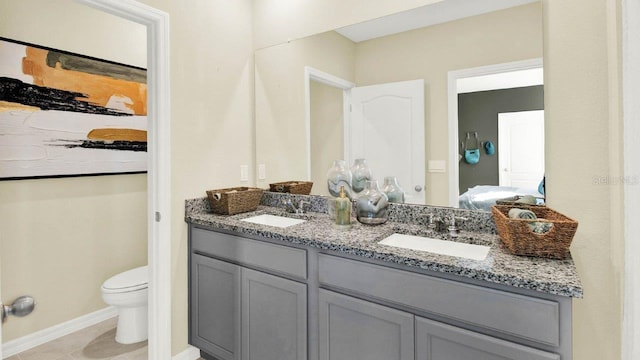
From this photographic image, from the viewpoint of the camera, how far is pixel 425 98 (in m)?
1.86

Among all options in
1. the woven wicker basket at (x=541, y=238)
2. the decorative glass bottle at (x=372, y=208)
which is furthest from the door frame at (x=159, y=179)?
the woven wicker basket at (x=541, y=238)

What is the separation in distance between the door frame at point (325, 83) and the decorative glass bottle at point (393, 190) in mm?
310

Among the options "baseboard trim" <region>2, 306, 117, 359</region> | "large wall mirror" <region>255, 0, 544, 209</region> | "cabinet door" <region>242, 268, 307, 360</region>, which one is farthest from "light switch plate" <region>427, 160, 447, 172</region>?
"baseboard trim" <region>2, 306, 117, 359</region>

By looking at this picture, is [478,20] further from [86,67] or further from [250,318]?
[86,67]

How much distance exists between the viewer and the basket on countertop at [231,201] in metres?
2.10

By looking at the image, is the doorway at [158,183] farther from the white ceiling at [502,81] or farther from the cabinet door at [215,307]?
the white ceiling at [502,81]

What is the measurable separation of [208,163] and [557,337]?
2018mm

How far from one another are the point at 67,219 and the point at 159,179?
1.11 m

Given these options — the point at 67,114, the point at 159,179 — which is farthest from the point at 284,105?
the point at 67,114

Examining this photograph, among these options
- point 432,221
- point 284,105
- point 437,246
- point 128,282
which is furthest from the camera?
point 284,105

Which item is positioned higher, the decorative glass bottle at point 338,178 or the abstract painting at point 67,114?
the abstract painting at point 67,114

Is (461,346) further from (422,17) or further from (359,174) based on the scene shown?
(422,17)

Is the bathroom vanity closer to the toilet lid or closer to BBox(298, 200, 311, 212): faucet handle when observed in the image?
BBox(298, 200, 311, 212): faucet handle

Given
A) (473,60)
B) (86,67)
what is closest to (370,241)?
(473,60)
